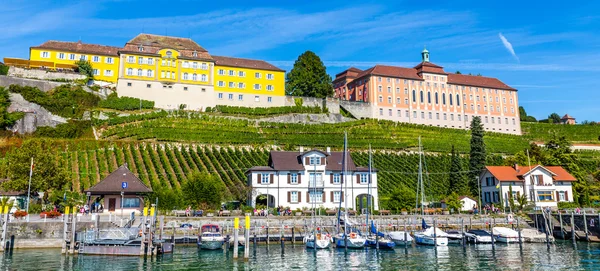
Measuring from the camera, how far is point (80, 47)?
86.1m

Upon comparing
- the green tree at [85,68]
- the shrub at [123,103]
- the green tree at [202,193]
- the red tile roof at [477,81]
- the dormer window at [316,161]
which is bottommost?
the green tree at [202,193]

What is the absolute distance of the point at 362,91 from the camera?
106 metres

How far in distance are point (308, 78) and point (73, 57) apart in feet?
143

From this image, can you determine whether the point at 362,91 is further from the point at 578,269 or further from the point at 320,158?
the point at 578,269

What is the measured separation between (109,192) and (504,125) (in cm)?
9285

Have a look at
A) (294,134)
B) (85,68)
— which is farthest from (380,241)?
(85,68)

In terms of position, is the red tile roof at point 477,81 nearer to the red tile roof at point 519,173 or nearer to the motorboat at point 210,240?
the red tile roof at point 519,173

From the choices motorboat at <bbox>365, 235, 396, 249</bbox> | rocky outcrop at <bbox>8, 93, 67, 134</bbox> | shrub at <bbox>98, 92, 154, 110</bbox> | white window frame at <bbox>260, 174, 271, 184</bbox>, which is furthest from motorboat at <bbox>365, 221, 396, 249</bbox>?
rocky outcrop at <bbox>8, 93, 67, 134</bbox>

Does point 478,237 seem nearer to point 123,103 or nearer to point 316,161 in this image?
point 316,161

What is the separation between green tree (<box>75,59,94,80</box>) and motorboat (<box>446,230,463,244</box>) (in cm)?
6418

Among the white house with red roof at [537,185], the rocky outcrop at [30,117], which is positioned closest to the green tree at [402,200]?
the white house with red roof at [537,185]

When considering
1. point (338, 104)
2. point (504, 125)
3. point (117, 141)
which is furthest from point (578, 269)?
point (504, 125)

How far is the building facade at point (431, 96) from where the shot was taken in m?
103

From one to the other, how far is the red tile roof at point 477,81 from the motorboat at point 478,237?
70.8m
